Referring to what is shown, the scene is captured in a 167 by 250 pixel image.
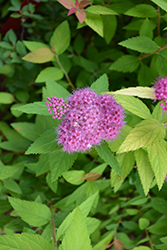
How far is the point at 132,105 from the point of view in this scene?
94 centimetres

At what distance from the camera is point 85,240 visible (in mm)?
651

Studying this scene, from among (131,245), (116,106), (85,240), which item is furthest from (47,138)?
(131,245)

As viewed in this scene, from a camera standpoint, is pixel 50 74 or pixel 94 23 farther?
pixel 50 74

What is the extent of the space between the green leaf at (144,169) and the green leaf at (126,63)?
632 millimetres

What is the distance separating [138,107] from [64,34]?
0.81 meters

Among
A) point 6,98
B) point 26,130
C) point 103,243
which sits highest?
point 6,98

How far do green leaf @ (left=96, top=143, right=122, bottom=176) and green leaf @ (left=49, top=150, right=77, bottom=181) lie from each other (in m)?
0.13

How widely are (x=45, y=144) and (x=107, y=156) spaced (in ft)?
0.91

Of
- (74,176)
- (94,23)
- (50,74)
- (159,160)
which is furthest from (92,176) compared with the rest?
(94,23)

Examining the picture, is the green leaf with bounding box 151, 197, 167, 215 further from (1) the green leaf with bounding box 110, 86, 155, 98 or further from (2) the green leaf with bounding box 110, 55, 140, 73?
(2) the green leaf with bounding box 110, 55, 140, 73

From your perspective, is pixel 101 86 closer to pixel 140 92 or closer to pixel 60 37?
pixel 140 92

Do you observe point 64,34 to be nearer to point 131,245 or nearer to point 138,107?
point 138,107

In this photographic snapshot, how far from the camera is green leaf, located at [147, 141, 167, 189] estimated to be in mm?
863

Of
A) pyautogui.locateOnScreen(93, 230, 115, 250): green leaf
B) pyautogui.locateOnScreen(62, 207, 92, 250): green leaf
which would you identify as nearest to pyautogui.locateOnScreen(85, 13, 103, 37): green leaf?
pyautogui.locateOnScreen(62, 207, 92, 250): green leaf
